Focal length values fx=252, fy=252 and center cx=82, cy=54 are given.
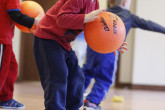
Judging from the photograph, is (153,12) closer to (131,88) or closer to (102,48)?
(131,88)

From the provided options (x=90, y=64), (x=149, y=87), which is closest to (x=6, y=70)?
(x=90, y=64)

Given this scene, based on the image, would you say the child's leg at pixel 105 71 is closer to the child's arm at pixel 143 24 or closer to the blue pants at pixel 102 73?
the blue pants at pixel 102 73

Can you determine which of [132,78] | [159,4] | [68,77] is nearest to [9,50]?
[68,77]

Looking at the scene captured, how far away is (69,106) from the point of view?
1.33 metres

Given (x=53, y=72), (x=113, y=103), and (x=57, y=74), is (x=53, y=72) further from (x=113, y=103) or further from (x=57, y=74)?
(x=113, y=103)

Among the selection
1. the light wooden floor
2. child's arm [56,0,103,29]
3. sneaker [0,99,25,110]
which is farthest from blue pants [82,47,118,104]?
child's arm [56,0,103,29]

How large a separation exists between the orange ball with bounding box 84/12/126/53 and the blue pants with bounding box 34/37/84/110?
0.50 feet

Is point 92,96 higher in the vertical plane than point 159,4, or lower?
lower

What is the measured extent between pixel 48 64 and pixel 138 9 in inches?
99.5

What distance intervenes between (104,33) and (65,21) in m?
0.21

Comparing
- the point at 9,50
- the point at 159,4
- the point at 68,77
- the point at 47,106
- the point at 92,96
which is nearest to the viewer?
the point at 47,106

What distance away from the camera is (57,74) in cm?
117

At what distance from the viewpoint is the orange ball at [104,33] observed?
1.20 metres

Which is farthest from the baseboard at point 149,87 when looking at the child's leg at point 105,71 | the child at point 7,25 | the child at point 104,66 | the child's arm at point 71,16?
the child's arm at point 71,16
